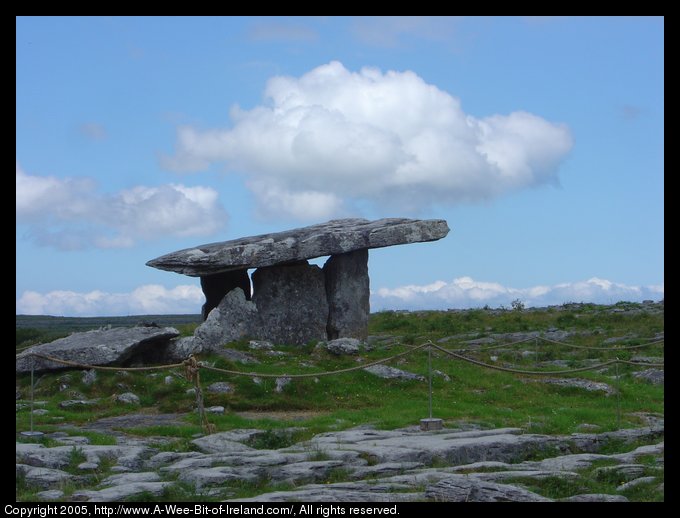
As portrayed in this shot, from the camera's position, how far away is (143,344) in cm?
2461

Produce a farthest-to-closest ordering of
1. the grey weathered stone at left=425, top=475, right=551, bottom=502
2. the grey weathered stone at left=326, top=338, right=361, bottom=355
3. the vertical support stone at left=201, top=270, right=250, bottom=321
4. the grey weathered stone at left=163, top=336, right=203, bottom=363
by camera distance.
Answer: the vertical support stone at left=201, top=270, right=250, bottom=321
the grey weathered stone at left=326, top=338, right=361, bottom=355
the grey weathered stone at left=163, top=336, right=203, bottom=363
the grey weathered stone at left=425, top=475, right=551, bottom=502

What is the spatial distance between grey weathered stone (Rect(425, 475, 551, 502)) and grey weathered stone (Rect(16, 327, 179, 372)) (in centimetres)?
1429

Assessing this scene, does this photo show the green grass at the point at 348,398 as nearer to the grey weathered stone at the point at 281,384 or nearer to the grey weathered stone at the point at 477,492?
the grey weathered stone at the point at 281,384

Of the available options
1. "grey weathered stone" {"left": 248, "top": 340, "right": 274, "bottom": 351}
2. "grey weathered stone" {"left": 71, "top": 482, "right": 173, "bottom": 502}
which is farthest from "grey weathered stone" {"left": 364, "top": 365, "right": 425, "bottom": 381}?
"grey weathered stone" {"left": 71, "top": 482, "right": 173, "bottom": 502}

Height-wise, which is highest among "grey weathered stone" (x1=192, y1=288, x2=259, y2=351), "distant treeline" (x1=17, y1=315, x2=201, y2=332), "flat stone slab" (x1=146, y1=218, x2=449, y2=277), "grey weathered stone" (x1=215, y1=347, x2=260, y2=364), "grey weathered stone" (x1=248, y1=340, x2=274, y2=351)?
"flat stone slab" (x1=146, y1=218, x2=449, y2=277)

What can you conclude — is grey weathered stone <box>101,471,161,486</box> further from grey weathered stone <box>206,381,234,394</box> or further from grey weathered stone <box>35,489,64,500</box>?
grey weathered stone <box>206,381,234,394</box>

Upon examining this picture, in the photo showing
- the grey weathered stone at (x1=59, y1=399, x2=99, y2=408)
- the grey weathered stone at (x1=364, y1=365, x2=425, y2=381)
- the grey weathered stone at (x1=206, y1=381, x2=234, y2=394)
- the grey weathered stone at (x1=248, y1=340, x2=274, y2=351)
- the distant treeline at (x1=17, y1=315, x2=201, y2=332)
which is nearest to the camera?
the grey weathered stone at (x1=59, y1=399, x2=99, y2=408)

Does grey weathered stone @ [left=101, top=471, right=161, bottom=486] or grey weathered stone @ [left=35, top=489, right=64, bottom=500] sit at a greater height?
grey weathered stone @ [left=101, top=471, right=161, bottom=486]

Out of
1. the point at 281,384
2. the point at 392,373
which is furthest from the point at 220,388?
the point at 392,373

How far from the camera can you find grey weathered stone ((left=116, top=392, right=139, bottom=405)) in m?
21.2

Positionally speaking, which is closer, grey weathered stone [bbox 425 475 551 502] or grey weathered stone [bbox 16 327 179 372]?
grey weathered stone [bbox 425 475 551 502]
